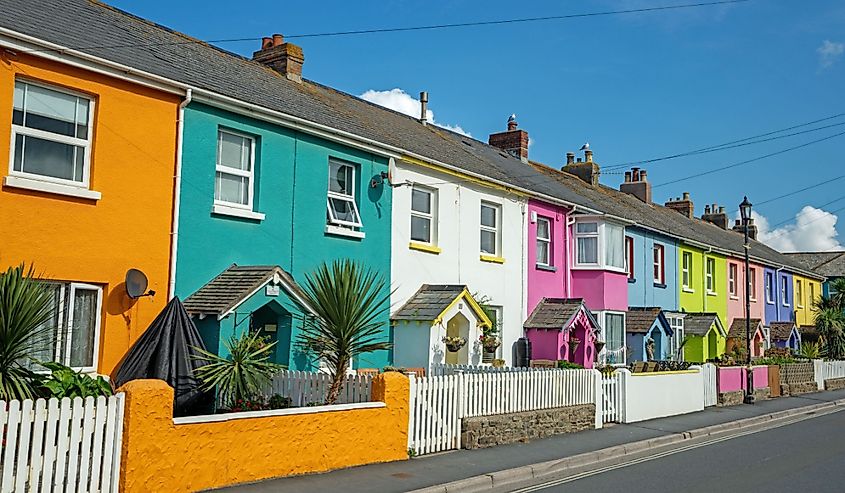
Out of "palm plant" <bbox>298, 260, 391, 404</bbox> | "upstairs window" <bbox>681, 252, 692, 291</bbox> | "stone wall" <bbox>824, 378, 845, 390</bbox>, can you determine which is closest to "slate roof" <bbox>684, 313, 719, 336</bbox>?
"upstairs window" <bbox>681, 252, 692, 291</bbox>

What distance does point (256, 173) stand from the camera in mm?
15297

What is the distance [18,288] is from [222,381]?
317cm

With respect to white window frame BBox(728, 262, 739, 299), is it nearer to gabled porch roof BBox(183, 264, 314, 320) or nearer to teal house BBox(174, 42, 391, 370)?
teal house BBox(174, 42, 391, 370)

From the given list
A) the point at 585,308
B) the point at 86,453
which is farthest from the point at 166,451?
the point at 585,308

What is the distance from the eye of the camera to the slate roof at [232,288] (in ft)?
43.0

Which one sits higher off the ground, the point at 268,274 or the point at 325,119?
the point at 325,119

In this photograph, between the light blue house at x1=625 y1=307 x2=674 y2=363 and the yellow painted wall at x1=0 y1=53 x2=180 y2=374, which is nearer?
the yellow painted wall at x1=0 y1=53 x2=180 y2=374

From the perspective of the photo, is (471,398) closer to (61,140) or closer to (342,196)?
(342,196)

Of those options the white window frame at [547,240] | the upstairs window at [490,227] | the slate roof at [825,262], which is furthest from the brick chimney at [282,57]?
the slate roof at [825,262]

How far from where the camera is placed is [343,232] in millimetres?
16891

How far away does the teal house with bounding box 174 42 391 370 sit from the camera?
13.7 m

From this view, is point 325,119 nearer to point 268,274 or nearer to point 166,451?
point 268,274

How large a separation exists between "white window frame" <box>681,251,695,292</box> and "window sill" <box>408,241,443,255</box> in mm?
18093

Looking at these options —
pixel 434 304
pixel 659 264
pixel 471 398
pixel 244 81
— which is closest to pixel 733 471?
pixel 471 398
